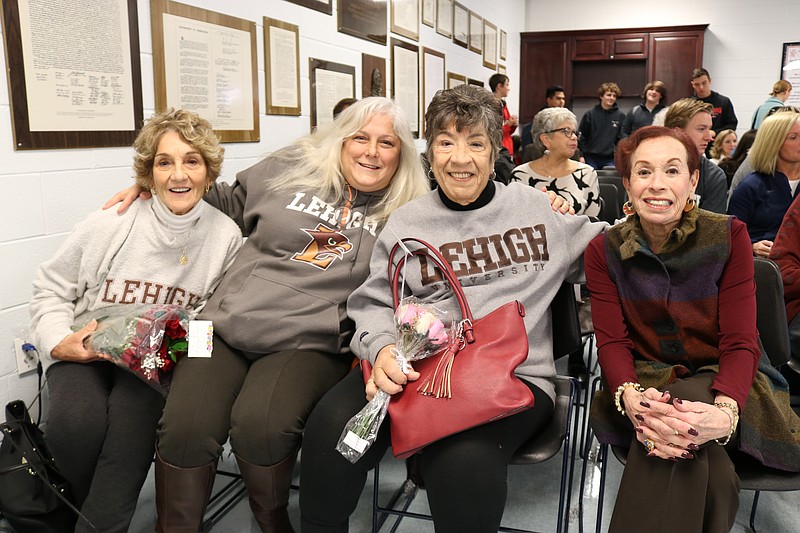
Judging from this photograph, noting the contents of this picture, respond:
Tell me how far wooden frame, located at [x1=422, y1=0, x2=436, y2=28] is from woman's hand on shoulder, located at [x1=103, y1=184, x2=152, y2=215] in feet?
12.9

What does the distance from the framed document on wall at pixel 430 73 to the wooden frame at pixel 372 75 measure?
794 millimetres

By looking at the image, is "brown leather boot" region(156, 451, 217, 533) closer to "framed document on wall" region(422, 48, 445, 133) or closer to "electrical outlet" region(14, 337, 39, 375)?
"electrical outlet" region(14, 337, 39, 375)

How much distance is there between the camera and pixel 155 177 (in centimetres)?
196

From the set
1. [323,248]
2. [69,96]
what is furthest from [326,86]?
[323,248]

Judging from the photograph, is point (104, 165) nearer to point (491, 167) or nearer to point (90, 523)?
point (90, 523)

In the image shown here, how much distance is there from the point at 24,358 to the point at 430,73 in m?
4.30

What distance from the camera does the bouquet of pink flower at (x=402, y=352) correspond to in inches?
61.9

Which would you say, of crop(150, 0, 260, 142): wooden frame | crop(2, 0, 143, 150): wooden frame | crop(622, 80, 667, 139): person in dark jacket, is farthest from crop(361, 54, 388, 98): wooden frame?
crop(622, 80, 667, 139): person in dark jacket

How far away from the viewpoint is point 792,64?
8.39 meters

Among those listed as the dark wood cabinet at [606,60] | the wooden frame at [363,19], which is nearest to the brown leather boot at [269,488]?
the wooden frame at [363,19]

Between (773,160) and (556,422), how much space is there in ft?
6.42

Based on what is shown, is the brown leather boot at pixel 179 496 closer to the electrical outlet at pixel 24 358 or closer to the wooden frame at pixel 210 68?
the electrical outlet at pixel 24 358

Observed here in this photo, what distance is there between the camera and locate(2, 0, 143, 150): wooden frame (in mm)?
1974

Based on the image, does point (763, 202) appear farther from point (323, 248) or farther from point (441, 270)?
point (323, 248)
